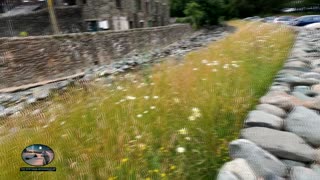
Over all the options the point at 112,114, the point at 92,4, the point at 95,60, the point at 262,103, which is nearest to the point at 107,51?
the point at 95,60

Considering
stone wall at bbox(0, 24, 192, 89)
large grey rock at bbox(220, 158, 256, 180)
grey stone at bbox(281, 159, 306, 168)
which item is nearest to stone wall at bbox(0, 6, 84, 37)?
stone wall at bbox(0, 24, 192, 89)

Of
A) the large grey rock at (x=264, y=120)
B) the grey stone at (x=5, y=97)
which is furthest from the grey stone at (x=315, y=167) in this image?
the grey stone at (x=5, y=97)

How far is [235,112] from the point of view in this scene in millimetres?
3406

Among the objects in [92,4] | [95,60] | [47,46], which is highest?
[92,4]

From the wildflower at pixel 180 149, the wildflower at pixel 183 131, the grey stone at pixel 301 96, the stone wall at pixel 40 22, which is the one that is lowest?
the wildflower at pixel 180 149

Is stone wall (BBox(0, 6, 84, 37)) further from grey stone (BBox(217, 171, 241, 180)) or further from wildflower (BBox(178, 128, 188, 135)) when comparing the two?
grey stone (BBox(217, 171, 241, 180))

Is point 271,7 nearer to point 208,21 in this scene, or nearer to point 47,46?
point 208,21

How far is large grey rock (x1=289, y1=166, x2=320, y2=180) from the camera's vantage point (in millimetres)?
1919

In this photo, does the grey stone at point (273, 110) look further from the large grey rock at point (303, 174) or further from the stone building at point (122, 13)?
the stone building at point (122, 13)

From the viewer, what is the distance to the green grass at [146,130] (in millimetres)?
2514

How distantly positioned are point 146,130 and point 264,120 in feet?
4.15

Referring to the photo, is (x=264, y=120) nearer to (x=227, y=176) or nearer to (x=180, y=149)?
(x=180, y=149)

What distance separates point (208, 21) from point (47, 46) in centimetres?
2582

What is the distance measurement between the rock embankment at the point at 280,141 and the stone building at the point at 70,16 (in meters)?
16.7
